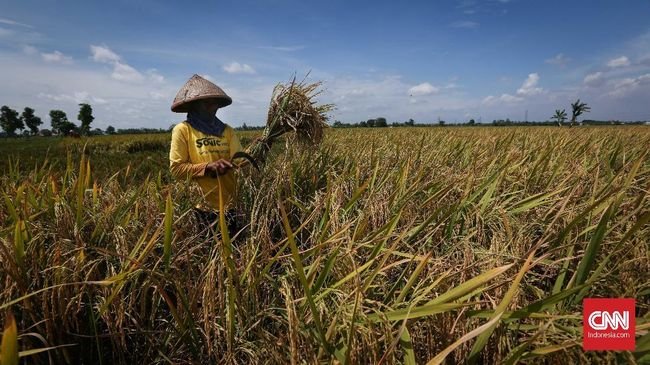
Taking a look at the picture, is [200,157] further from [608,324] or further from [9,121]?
[9,121]

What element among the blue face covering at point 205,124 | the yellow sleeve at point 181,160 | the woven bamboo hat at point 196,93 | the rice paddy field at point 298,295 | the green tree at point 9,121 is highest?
the green tree at point 9,121

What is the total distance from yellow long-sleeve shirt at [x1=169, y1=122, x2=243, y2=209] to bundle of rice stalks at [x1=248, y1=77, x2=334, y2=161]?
298mm

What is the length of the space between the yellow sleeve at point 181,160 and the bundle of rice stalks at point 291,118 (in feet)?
1.64

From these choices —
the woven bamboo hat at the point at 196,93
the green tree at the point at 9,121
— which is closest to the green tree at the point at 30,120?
the green tree at the point at 9,121

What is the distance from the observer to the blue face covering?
2.24m

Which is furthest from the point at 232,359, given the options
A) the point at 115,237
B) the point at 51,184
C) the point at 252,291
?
the point at 51,184

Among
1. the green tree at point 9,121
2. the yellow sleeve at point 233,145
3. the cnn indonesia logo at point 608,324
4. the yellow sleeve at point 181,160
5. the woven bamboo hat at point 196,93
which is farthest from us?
the green tree at point 9,121

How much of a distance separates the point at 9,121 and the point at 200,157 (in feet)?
322

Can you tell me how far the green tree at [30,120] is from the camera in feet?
246

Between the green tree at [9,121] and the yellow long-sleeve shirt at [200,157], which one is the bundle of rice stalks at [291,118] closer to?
the yellow long-sleeve shirt at [200,157]

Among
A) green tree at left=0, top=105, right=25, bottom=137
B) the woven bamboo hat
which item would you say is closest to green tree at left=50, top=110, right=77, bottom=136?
green tree at left=0, top=105, right=25, bottom=137

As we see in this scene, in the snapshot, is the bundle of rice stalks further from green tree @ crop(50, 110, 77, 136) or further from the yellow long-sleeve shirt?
green tree @ crop(50, 110, 77, 136)

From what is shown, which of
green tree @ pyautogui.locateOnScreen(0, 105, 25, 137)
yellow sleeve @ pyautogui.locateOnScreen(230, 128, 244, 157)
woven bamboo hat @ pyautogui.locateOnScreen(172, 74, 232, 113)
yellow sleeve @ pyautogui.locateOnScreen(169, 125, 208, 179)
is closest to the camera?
yellow sleeve @ pyautogui.locateOnScreen(169, 125, 208, 179)

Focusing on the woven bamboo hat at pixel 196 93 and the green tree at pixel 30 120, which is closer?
the woven bamboo hat at pixel 196 93
